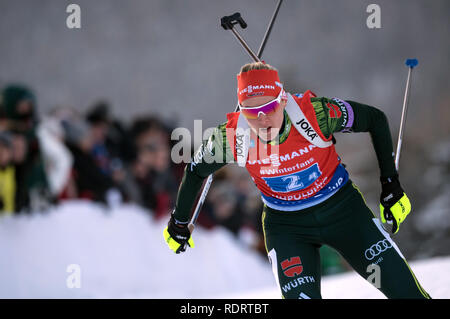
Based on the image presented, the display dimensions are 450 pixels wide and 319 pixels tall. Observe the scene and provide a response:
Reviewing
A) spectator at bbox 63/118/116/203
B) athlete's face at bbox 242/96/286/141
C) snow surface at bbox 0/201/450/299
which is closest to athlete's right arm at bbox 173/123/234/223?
athlete's face at bbox 242/96/286/141

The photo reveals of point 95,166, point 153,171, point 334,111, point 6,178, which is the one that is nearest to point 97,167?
point 95,166

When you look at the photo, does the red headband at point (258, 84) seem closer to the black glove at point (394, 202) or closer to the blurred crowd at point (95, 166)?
the black glove at point (394, 202)

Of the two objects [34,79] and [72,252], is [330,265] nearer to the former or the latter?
[72,252]

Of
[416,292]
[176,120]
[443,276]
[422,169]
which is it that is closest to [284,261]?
[416,292]

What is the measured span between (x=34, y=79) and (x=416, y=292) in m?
5.95

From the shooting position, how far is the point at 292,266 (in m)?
2.03

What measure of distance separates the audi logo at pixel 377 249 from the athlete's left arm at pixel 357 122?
0.34 meters

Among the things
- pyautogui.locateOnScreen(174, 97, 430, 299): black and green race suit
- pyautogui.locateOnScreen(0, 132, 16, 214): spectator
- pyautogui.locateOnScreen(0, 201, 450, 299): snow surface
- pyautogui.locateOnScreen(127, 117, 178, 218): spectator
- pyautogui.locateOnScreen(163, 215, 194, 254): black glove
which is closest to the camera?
pyautogui.locateOnScreen(174, 97, 430, 299): black and green race suit

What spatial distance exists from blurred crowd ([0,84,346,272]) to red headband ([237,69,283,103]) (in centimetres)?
456

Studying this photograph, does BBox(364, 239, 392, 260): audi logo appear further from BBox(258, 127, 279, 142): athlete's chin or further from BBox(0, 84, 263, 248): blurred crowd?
BBox(0, 84, 263, 248): blurred crowd

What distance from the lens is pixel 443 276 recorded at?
10.6 feet

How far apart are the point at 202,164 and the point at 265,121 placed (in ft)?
1.25

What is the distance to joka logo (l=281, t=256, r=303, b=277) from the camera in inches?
79.2

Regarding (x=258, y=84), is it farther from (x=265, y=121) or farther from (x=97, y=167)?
(x=97, y=167)
